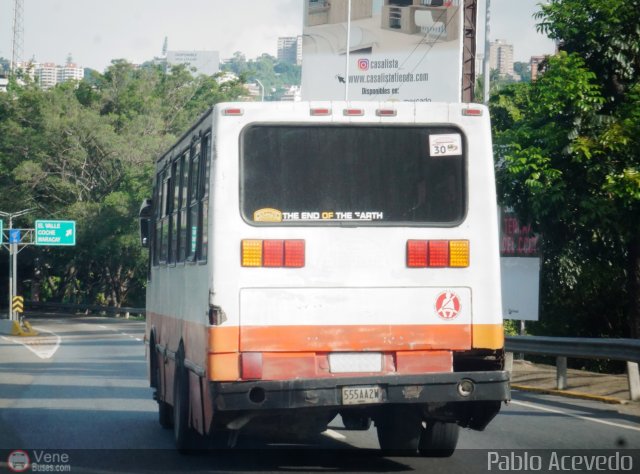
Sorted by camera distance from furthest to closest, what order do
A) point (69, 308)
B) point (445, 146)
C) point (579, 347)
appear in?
point (69, 308) < point (579, 347) < point (445, 146)

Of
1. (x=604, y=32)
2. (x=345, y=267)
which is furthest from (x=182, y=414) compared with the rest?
(x=604, y=32)

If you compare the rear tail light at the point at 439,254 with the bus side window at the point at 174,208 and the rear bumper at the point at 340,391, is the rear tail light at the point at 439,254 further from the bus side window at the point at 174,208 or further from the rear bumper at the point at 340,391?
the bus side window at the point at 174,208

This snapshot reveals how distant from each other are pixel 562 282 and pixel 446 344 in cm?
2058

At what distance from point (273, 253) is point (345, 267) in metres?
0.57

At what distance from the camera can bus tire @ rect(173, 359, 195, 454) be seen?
11078mm

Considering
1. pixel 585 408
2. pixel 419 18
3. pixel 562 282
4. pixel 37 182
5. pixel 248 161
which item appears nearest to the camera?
pixel 248 161

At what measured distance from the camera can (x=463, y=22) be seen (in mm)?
27219

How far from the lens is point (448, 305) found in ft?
31.9

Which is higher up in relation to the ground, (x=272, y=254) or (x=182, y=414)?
(x=272, y=254)

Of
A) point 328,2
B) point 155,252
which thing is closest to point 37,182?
point 328,2

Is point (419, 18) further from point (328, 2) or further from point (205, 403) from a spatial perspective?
point (205, 403)

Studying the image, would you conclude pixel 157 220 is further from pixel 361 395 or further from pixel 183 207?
pixel 361 395

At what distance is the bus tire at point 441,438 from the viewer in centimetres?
1093

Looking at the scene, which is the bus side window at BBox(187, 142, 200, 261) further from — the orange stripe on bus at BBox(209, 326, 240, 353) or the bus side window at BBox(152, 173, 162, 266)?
the bus side window at BBox(152, 173, 162, 266)
